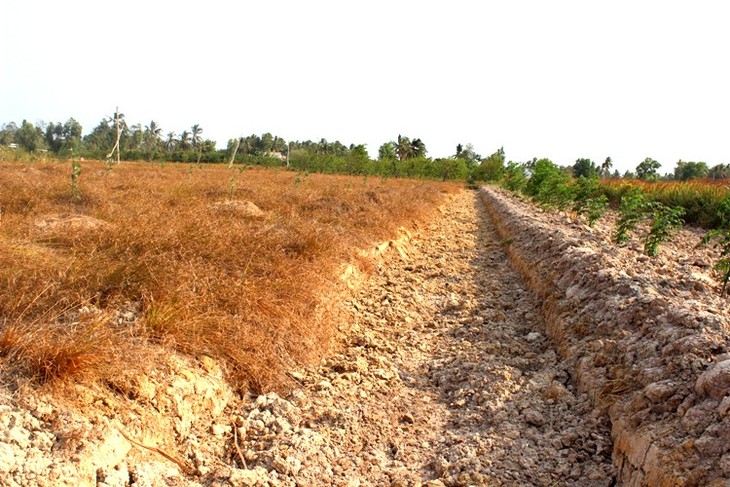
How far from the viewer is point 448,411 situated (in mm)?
3395

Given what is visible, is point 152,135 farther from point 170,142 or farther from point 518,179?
point 518,179

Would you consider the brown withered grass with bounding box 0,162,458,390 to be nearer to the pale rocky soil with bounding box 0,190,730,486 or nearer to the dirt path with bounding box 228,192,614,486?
the pale rocky soil with bounding box 0,190,730,486

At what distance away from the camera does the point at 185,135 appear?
7675 cm

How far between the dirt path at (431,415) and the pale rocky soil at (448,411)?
0.01 meters

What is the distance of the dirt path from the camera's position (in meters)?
2.71

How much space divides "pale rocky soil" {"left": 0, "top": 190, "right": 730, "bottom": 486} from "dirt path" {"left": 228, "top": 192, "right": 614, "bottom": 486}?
1cm

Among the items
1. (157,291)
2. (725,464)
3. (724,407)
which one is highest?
(157,291)

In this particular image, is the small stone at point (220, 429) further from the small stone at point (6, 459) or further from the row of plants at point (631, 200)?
the row of plants at point (631, 200)

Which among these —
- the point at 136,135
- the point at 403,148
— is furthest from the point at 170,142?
the point at 403,148

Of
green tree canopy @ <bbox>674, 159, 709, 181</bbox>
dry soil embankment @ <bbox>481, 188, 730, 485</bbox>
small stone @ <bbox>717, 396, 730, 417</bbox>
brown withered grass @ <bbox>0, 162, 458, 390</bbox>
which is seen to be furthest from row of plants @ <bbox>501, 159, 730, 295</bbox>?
green tree canopy @ <bbox>674, 159, 709, 181</bbox>

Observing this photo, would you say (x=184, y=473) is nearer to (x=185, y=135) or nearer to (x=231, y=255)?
(x=231, y=255)

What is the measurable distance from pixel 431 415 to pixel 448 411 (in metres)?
0.13

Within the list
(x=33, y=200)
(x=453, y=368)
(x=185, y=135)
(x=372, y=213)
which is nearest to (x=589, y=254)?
(x=453, y=368)

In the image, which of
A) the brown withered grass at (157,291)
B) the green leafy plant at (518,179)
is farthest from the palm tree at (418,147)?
the brown withered grass at (157,291)
